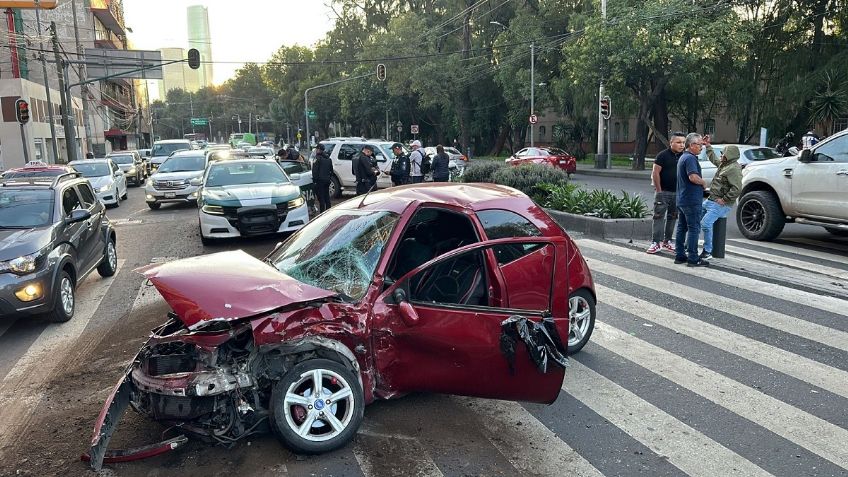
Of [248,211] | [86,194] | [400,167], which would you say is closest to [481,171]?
[400,167]

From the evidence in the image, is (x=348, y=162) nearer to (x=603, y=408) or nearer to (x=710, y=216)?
(x=710, y=216)

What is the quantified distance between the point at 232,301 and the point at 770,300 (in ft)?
20.2

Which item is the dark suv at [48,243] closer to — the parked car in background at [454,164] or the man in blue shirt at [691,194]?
the man in blue shirt at [691,194]

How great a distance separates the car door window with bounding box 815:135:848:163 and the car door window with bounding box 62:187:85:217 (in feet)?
36.1

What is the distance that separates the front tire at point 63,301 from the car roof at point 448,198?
3.76 m

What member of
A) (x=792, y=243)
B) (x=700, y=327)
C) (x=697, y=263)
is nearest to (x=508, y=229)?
(x=700, y=327)

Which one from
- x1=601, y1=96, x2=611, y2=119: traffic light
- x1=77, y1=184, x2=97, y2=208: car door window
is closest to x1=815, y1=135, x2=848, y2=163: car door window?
x1=77, y1=184, x2=97, y2=208: car door window

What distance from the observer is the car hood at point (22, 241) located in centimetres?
672

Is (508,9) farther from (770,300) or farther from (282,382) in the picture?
(282,382)

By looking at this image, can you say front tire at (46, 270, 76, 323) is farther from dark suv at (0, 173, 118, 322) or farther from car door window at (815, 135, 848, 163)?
car door window at (815, 135, 848, 163)

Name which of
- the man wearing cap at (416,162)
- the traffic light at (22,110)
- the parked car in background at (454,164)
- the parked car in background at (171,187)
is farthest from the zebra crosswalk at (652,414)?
the traffic light at (22,110)

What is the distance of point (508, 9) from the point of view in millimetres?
45406

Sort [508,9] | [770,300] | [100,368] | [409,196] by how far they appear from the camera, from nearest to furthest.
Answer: [409,196] → [100,368] → [770,300] → [508,9]

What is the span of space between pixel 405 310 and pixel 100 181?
1825 centimetres
